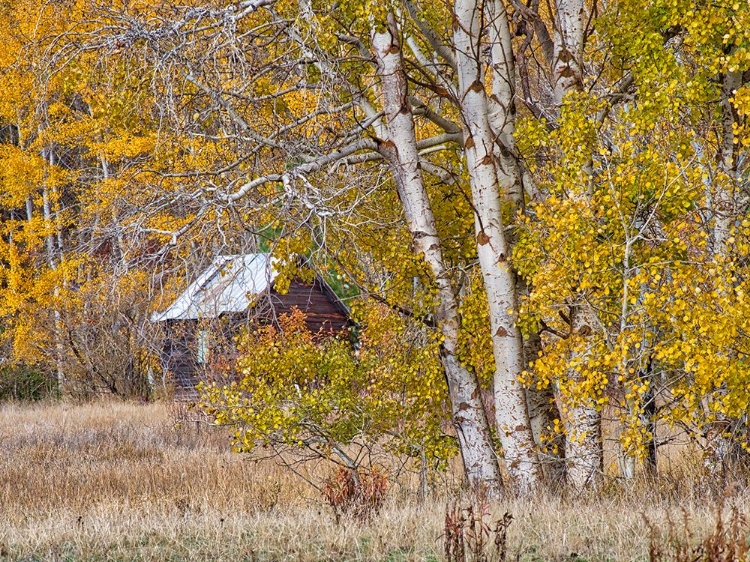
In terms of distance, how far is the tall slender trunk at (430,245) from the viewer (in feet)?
27.5

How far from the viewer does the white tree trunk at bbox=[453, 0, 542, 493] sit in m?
8.38

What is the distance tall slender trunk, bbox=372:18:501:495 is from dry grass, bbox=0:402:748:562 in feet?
1.99

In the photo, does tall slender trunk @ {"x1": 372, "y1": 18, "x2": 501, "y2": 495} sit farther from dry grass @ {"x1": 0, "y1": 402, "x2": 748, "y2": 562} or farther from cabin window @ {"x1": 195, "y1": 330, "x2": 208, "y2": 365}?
cabin window @ {"x1": 195, "y1": 330, "x2": 208, "y2": 365}

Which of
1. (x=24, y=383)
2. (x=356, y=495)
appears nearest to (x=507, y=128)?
(x=356, y=495)

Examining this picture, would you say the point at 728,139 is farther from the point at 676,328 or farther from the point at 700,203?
the point at 676,328

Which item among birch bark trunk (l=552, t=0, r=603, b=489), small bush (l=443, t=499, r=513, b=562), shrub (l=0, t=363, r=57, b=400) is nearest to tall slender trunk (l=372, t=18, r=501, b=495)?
birch bark trunk (l=552, t=0, r=603, b=489)

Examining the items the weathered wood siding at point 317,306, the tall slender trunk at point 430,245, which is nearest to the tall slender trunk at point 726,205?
the tall slender trunk at point 430,245

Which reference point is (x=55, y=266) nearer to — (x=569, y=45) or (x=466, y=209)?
(x=466, y=209)

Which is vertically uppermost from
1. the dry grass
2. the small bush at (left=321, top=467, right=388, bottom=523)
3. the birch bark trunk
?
the birch bark trunk

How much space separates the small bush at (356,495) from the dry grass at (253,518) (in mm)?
151

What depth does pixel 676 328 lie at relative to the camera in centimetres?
676

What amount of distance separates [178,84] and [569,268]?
3.54m

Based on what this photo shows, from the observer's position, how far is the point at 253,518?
7.07m

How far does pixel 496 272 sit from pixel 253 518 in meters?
2.99
